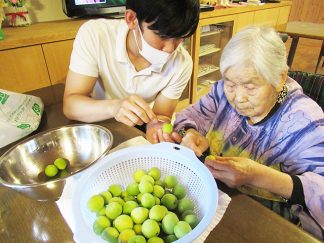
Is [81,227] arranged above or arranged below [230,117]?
above

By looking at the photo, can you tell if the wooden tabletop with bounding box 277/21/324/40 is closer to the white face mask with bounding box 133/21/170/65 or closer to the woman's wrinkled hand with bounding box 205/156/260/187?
the white face mask with bounding box 133/21/170/65

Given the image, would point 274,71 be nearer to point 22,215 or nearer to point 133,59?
point 133,59

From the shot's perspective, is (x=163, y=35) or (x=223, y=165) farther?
(x=163, y=35)

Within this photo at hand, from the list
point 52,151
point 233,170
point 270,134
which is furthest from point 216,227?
point 52,151

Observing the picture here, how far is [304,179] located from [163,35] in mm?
714

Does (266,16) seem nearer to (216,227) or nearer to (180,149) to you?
(180,149)

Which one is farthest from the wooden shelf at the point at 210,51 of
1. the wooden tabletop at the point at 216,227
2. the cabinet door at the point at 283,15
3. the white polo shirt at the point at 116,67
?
the wooden tabletop at the point at 216,227

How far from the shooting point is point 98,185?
0.67 meters

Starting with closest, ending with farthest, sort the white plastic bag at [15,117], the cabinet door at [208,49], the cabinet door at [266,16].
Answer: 1. the white plastic bag at [15,117]
2. the cabinet door at [208,49]
3. the cabinet door at [266,16]

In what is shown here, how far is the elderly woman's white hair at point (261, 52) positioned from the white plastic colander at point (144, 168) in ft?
1.34

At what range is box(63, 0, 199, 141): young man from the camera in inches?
35.0

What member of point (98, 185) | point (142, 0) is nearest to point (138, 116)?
point (98, 185)

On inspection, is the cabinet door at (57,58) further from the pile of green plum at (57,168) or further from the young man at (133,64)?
the pile of green plum at (57,168)

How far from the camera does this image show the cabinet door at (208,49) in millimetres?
2828
